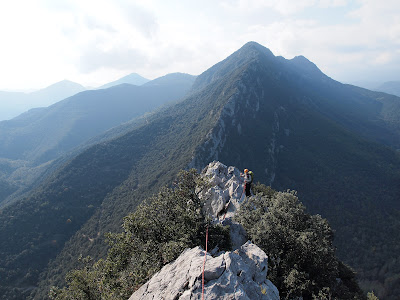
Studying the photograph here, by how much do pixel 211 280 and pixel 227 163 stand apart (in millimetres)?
129380

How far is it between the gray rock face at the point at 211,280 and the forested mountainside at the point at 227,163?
90.3 meters

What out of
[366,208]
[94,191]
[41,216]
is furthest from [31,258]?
[366,208]

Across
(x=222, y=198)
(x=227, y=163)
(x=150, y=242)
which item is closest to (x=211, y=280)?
(x=150, y=242)

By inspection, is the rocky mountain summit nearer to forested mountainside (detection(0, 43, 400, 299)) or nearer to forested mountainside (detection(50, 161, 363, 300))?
forested mountainside (detection(50, 161, 363, 300))

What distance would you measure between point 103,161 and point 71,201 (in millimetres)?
40508

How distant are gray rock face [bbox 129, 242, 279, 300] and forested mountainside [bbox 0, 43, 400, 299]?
90.3m

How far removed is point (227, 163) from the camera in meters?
141

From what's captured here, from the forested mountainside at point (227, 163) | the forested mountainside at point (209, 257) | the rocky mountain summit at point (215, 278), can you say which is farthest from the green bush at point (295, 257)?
the forested mountainside at point (227, 163)

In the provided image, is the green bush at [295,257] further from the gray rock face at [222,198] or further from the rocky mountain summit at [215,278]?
the gray rock face at [222,198]

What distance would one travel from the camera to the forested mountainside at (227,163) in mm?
97625

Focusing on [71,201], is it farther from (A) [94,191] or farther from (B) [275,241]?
(B) [275,241]

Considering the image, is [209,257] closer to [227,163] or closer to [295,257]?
[295,257]

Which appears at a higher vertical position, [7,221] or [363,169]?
[7,221]

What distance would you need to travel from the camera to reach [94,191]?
143375 millimetres
